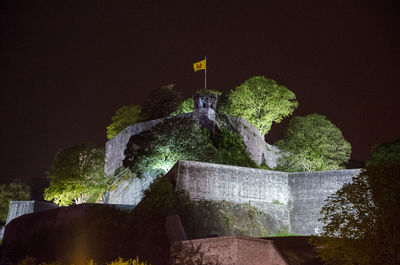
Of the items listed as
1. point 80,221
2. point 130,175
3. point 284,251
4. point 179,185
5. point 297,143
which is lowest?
point 284,251

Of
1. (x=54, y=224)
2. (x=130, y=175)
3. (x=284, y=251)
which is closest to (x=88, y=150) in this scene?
(x=130, y=175)

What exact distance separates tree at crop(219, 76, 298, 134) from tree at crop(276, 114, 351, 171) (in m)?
2.20

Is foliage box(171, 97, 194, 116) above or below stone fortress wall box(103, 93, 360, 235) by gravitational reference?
above

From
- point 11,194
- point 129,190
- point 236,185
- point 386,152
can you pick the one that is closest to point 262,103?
point 386,152

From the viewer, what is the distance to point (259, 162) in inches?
1766

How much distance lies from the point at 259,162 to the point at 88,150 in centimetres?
1590

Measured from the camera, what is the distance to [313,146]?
47.0 metres

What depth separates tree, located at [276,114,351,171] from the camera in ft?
151

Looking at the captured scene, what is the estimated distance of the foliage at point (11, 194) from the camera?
57322mm

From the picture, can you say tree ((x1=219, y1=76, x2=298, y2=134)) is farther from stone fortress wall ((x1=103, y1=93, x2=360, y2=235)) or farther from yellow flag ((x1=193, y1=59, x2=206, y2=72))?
stone fortress wall ((x1=103, y1=93, x2=360, y2=235))

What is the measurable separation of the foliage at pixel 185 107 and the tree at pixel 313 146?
9936 mm

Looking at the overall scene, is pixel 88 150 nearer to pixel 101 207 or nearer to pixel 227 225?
pixel 101 207

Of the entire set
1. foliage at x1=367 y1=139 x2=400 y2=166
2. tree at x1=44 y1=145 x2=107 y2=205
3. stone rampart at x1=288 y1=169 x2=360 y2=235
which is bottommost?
stone rampart at x1=288 y1=169 x2=360 y2=235

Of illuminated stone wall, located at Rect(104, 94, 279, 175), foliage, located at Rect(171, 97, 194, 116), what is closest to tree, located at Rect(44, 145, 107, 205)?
illuminated stone wall, located at Rect(104, 94, 279, 175)
